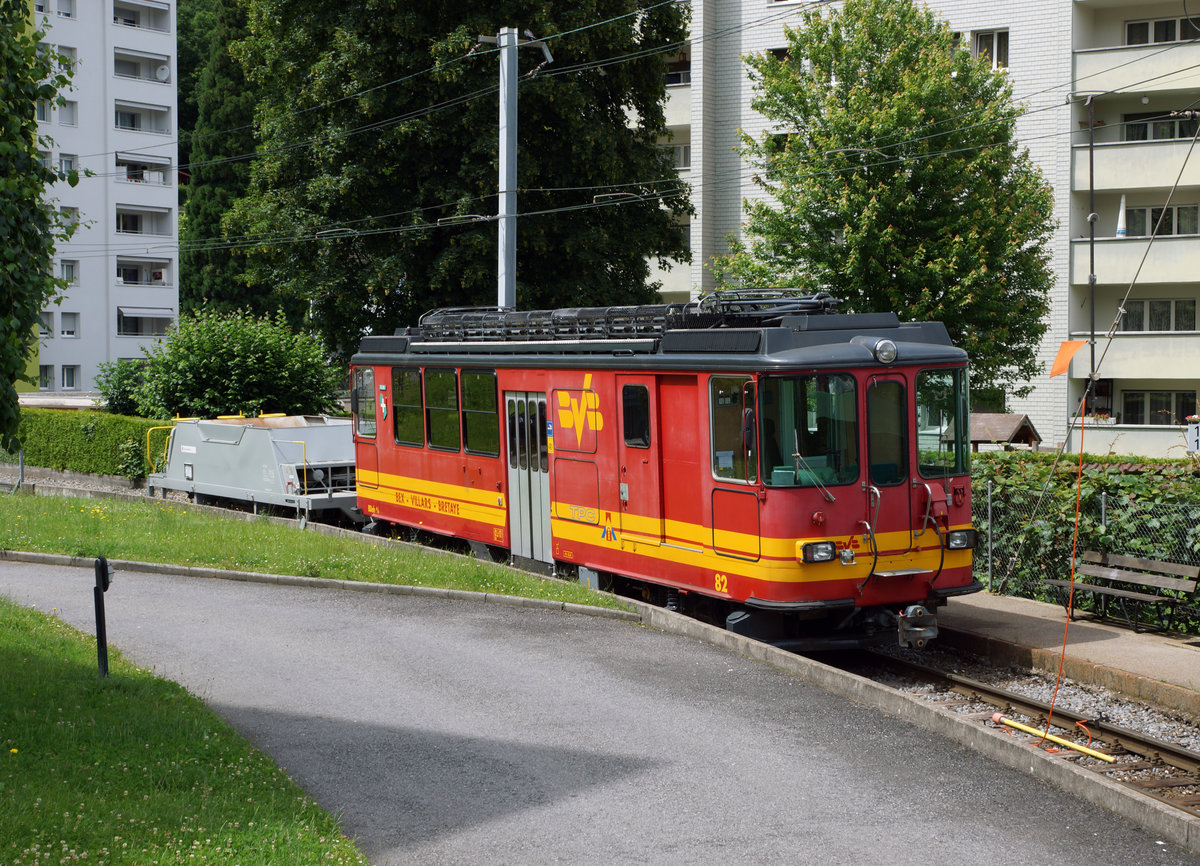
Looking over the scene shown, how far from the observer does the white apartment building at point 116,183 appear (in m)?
69.2

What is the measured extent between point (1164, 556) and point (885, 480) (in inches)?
151

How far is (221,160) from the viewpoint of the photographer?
64438 mm

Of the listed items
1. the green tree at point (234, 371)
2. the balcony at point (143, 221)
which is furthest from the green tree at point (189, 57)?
the green tree at point (234, 371)

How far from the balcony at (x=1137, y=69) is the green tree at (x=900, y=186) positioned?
10.2 metres

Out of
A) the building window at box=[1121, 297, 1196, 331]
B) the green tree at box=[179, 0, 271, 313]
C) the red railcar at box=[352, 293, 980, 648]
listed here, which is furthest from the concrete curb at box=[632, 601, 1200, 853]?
the green tree at box=[179, 0, 271, 313]

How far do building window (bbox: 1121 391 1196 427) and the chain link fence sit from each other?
2516 centimetres

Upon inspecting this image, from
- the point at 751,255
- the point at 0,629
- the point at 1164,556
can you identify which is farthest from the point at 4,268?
the point at 751,255

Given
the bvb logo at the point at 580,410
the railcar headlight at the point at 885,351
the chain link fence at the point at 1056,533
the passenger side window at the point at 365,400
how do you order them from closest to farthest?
the railcar headlight at the point at 885,351
the chain link fence at the point at 1056,533
the bvb logo at the point at 580,410
the passenger side window at the point at 365,400

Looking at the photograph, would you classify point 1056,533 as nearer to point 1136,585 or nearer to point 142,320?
point 1136,585

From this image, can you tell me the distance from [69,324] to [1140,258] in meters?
54.0

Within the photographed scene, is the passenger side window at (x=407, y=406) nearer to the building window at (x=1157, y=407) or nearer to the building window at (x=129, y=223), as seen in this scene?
the building window at (x=1157, y=407)

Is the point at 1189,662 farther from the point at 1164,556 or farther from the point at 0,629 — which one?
the point at 0,629

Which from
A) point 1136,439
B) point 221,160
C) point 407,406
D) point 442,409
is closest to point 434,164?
point 407,406

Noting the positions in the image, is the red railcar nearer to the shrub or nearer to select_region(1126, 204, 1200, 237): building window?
the shrub
